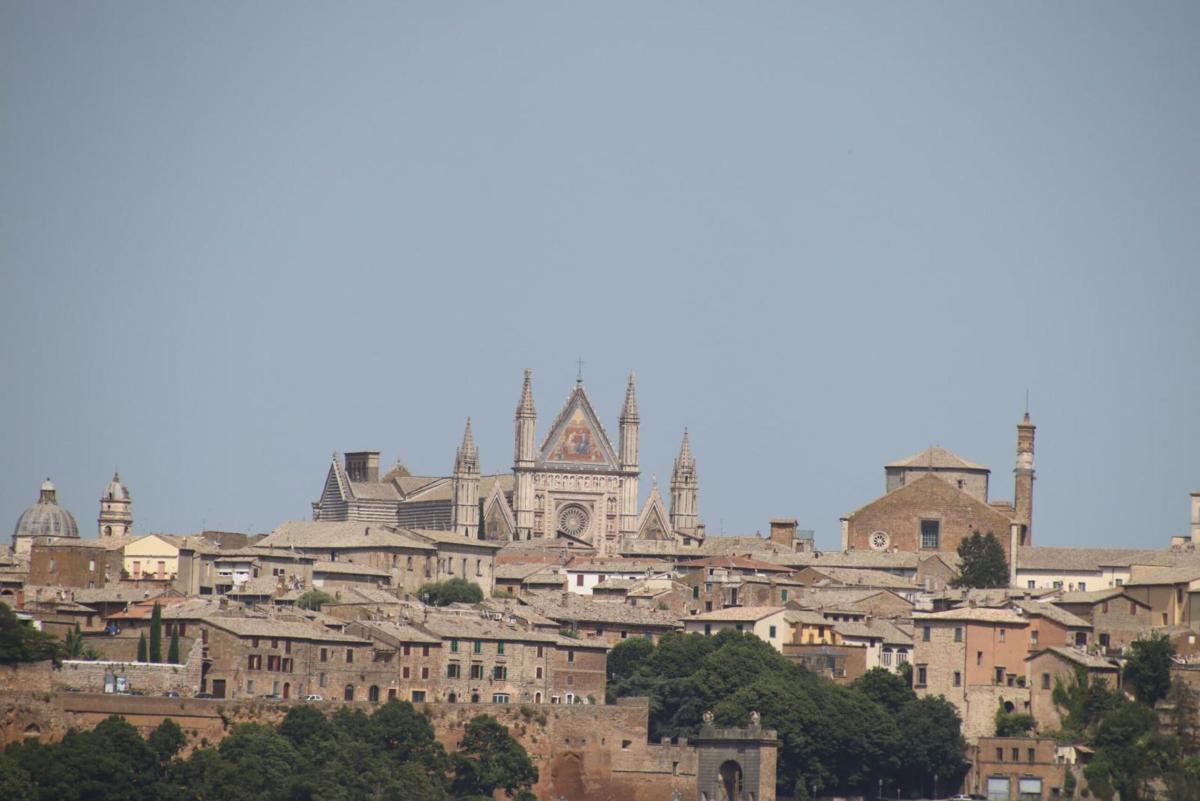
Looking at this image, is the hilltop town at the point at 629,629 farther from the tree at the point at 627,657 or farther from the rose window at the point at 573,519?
the rose window at the point at 573,519

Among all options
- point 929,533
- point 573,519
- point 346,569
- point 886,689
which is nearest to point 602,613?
point 346,569

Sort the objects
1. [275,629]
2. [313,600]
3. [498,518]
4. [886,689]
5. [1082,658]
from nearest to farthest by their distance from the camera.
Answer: [275,629] → [1082,658] → [886,689] → [313,600] → [498,518]

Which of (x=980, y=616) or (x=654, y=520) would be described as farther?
(x=654, y=520)

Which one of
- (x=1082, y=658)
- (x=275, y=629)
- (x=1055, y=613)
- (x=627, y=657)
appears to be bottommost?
(x=627, y=657)

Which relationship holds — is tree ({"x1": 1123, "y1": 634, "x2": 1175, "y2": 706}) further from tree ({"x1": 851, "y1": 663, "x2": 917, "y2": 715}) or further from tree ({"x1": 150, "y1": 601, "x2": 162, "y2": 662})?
tree ({"x1": 150, "y1": 601, "x2": 162, "y2": 662})

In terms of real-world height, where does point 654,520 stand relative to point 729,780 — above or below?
above

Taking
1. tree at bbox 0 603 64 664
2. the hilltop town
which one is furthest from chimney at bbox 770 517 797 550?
tree at bbox 0 603 64 664

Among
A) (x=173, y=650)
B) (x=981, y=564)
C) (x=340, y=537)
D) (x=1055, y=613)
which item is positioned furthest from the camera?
(x=340, y=537)

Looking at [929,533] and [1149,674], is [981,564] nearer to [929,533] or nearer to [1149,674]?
[929,533]

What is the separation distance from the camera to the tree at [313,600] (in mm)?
108562

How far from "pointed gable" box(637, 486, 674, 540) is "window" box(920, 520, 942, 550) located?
24790 millimetres

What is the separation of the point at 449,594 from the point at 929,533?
Result: 20.0 metres

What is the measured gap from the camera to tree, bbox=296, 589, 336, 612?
108562 millimetres

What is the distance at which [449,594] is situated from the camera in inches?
4717
